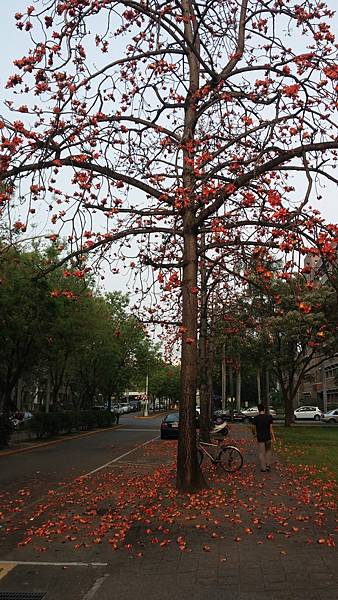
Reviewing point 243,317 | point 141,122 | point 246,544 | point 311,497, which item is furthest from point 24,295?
point 246,544

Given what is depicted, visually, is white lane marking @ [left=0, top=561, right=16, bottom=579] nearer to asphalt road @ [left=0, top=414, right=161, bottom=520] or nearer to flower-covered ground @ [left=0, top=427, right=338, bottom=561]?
flower-covered ground @ [left=0, top=427, right=338, bottom=561]

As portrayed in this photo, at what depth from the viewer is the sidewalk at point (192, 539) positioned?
5266 millimetres

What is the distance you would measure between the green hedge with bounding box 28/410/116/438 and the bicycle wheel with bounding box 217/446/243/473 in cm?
1346

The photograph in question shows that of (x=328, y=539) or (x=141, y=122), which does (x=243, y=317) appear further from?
(x=328, y=539)

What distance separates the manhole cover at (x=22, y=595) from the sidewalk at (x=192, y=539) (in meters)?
0.12

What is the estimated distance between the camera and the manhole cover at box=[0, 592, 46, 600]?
16.6 feet

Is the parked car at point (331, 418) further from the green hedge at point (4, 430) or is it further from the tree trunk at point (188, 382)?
the tree trunk at point (188, 382)

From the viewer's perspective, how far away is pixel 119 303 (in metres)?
36.8

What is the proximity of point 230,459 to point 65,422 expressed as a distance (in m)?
16.9

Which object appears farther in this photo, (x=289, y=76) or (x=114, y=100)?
(x=114, y=100)

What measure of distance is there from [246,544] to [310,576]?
125 cm

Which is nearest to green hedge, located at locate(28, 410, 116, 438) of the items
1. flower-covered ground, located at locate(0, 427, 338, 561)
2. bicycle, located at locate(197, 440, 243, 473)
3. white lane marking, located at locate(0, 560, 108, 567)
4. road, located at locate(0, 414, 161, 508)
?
road, located at locate(0, 414, 161, 508)

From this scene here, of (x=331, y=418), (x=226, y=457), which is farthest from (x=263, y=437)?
(x=331, y=418)

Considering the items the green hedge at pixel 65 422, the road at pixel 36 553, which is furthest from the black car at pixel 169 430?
the road at pixel 36 553
